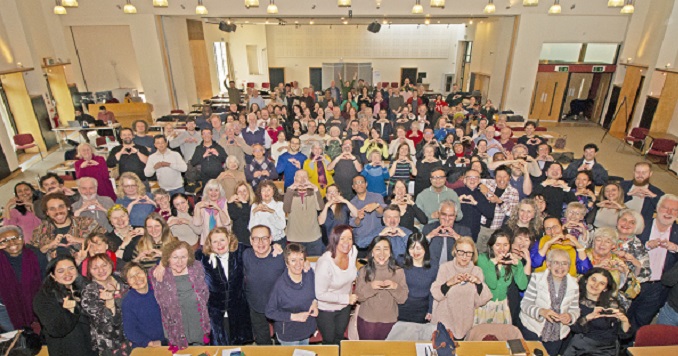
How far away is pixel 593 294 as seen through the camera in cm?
298

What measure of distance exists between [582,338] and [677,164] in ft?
28.7

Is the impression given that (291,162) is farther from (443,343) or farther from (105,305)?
(443,343)

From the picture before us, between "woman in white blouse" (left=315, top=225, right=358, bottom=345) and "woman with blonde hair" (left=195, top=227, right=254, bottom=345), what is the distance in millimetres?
716

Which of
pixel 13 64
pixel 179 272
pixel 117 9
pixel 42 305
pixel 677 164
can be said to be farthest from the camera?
pixel 117 9

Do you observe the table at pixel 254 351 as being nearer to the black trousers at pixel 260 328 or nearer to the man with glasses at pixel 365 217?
the black trousers at pixel 260 328

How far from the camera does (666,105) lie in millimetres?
10484

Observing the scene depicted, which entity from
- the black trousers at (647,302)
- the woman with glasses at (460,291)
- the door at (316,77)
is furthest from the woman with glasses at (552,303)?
the door at (316,77)

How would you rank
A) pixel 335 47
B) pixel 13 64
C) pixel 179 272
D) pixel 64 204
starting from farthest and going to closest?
pixel 335 47
pixel 13 64
pixel 64 204
pixel 179 272

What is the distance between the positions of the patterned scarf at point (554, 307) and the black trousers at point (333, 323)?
1.64 m

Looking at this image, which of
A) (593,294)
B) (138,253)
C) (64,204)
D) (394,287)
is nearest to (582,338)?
(593,294)

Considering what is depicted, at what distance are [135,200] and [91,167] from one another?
1660 mm

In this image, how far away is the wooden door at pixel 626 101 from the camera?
40.0ft

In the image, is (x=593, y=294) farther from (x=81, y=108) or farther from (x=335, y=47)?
(x=335, y=47)

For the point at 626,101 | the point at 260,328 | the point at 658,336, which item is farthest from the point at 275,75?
the point at 658,336
